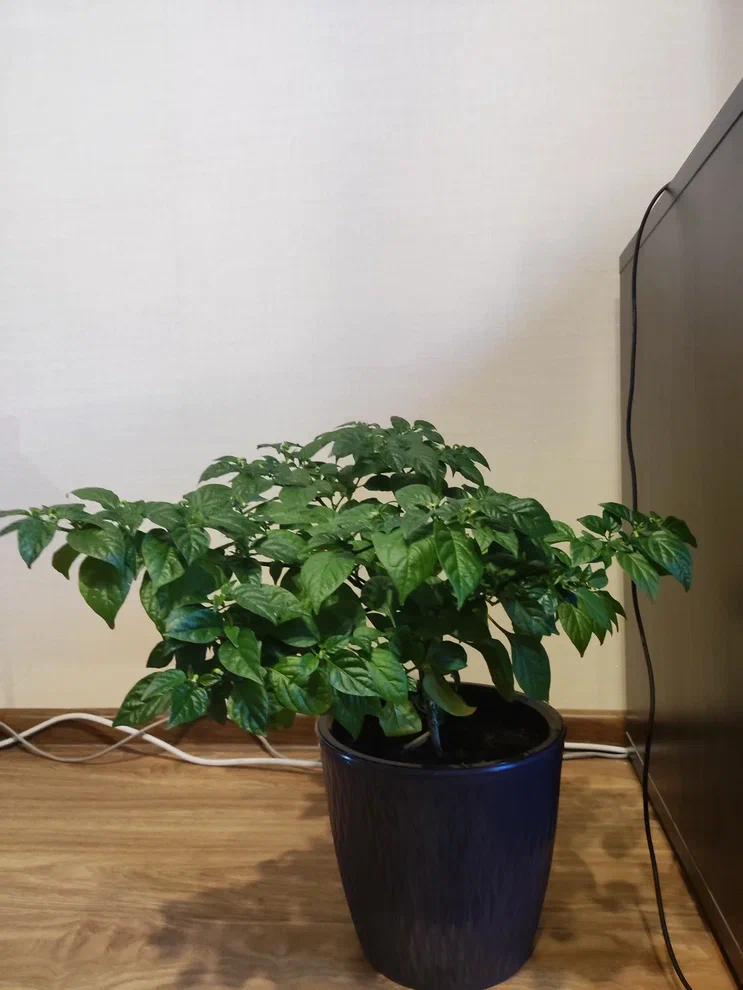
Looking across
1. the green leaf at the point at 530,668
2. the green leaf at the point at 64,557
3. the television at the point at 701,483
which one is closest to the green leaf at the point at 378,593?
the green leaf at the point at 530,668

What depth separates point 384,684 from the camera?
1.61 ft

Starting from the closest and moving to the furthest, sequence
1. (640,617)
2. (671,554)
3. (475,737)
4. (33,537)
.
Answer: (33,537), (671,554), (475,737), (640,617)

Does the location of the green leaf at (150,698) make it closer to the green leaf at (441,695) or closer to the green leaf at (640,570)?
the green leaf at (441,695)

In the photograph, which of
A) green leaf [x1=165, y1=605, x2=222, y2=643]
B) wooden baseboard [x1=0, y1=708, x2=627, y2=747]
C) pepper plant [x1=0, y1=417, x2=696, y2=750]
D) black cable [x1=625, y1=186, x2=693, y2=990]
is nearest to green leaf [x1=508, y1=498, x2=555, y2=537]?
pepper plant [x1=0, y1=417, x2=696, y2=750]

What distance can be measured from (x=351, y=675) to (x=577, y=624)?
0.17 metres

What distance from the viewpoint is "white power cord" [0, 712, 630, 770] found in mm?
1076

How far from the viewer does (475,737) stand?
71 centimetres

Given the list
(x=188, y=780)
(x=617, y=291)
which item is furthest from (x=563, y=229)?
(x=188, y=780)

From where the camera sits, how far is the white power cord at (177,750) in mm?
1076

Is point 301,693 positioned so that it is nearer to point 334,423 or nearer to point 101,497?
point 101,497

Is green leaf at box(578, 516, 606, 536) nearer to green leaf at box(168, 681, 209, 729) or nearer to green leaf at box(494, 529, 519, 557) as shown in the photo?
green leaf at box(494, 529, 519, 557)

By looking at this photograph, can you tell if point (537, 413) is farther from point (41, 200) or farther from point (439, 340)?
point (41, 200)

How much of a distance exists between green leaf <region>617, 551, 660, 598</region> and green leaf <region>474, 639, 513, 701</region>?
114 millimetres

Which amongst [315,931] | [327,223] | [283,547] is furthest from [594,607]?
[327,223]
